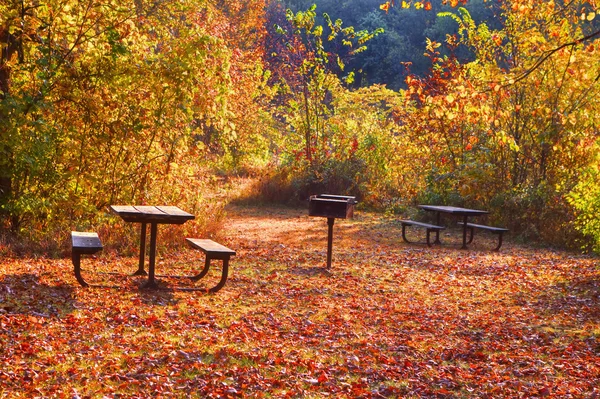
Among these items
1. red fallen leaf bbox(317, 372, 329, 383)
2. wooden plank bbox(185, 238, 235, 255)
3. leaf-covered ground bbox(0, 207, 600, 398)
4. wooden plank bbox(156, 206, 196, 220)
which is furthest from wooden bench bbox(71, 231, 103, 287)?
red fallen leaf bbox(317, 372, 329, 383)

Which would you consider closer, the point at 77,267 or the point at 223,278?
the point at 77,267

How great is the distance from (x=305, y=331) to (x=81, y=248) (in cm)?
221

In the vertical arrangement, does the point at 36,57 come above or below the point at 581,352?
above

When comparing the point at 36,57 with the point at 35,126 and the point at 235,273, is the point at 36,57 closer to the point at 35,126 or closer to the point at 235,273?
the point at 35,126

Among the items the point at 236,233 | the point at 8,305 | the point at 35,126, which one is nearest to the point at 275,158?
the point at 236,233

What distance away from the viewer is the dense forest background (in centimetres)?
841

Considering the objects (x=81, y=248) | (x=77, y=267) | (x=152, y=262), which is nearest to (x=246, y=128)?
(x=152, y=262)

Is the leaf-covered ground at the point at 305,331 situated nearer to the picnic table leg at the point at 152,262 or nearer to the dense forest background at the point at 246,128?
the picnic table leg at the point at 152,262

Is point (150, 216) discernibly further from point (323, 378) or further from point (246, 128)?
point (246, 128)

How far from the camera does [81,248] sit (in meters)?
6.76

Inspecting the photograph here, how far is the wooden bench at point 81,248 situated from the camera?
22.2 feet

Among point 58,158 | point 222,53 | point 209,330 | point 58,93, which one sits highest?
point 222,53

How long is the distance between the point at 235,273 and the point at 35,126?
280cm

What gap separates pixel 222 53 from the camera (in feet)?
30.7
